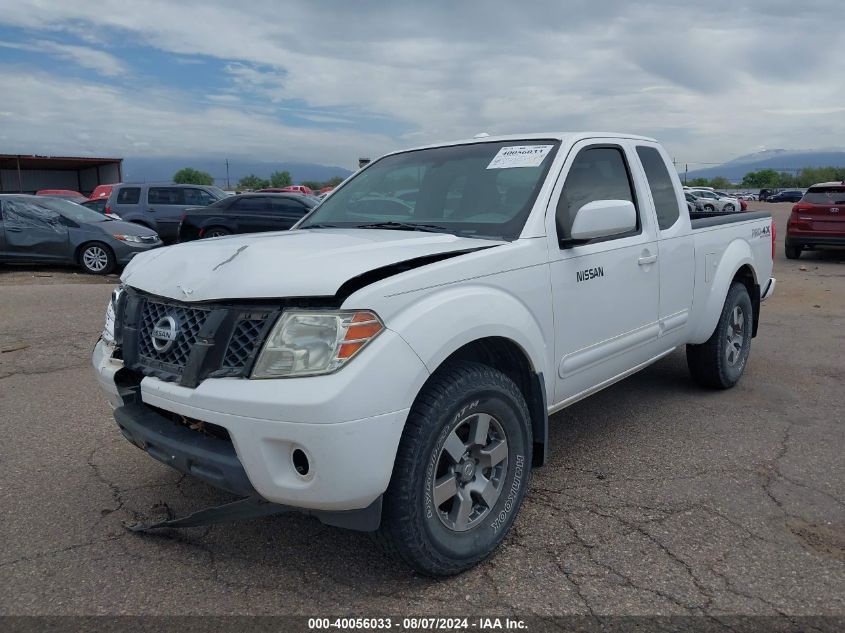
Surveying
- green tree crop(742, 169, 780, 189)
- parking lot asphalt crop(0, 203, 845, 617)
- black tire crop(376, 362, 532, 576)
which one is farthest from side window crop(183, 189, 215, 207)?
green tree crop(742, 169, 780, 189)

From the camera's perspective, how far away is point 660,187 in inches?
184

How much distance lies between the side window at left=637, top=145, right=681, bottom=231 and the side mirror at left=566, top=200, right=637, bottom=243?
3.29ft

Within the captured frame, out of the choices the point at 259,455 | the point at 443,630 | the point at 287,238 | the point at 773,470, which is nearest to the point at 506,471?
the point at 443,630

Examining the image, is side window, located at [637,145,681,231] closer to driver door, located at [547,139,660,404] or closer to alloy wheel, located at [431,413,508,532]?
driver door, located at [547,139,660,404]

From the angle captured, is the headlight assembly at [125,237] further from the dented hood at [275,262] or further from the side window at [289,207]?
the dented hood at [275,262]

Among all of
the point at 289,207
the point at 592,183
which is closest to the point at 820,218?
the point at 289,207

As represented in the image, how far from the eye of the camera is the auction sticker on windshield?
3.77 meters

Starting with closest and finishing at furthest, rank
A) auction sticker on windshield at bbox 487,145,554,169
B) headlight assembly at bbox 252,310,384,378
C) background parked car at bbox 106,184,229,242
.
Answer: headlight assembly at bbox 252,310,384,378 → auction sticker on windshield at bbox 487,145,554,169 → background parked car at bbox 106,184,229,242

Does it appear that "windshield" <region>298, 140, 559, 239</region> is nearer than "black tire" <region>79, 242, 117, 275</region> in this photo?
Yes

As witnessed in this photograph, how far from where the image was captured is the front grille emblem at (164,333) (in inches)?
110

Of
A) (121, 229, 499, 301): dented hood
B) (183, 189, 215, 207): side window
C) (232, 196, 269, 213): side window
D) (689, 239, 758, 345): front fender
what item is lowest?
(689, 239, 758, 345): front fender

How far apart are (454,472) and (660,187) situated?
8.95 ft

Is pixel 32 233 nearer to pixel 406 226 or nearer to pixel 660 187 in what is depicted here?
pixel 406 226

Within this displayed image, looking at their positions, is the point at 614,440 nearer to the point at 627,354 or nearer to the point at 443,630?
the point at 627,354
